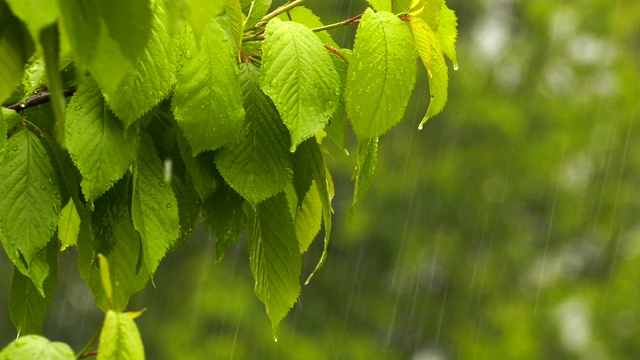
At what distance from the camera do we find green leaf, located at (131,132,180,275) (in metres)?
0.84

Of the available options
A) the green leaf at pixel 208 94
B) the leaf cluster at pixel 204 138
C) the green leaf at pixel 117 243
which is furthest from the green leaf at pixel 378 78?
the green leaf at pixel 117 243

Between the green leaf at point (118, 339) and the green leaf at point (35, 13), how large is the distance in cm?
20

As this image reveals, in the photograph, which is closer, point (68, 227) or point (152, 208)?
point (152, 208)

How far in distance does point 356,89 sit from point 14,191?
296mm

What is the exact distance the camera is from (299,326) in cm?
845

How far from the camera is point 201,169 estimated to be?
2.91ft

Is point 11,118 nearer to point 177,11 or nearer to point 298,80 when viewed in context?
point 298,80

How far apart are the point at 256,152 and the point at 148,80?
0.41ft

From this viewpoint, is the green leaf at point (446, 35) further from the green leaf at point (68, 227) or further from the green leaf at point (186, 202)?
the green leaf at point (68, 227)

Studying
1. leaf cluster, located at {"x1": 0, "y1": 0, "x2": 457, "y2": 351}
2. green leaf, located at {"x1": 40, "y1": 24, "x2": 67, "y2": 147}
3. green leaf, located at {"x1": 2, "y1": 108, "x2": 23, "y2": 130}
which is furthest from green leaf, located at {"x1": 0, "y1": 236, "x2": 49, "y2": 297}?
green leaf, located at {"x1": 40, "y1": 24, "x2": 67, "y2": 147}

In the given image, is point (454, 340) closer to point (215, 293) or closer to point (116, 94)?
point (215, 293)

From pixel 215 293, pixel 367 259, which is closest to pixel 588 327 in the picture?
pixel 367 259

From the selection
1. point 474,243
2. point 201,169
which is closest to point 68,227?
point 201,169

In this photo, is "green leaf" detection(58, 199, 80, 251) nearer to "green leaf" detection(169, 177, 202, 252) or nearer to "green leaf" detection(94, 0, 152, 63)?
"green leaf" detection(169, 177, 202, 252)
